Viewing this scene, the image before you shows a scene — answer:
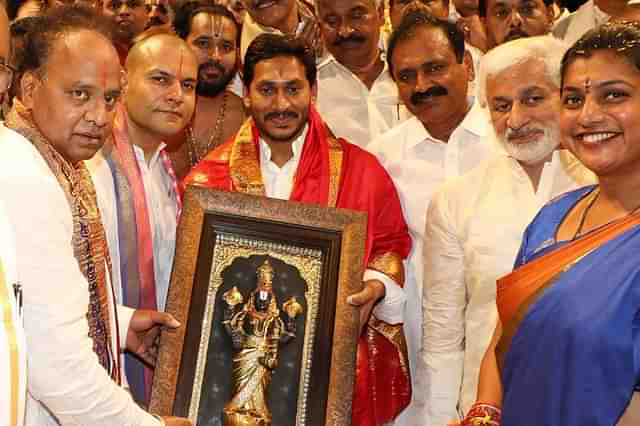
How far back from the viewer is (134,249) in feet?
13.3

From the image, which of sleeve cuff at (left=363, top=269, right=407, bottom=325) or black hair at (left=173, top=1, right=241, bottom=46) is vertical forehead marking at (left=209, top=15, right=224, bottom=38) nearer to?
black hair at (left=173, top=1, right=241, bottom=46)

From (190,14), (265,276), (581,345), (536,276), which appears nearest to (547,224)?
(536,276)

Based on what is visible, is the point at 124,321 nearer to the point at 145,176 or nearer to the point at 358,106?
the point at 145,176

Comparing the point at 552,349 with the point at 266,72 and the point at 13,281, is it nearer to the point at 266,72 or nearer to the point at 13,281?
the point at 13,281

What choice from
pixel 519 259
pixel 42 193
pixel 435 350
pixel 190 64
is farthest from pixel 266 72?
pixel 42 193

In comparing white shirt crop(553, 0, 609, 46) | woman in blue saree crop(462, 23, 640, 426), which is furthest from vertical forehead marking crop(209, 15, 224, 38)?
woman in blue saree crop(462, 23, 640, 426)

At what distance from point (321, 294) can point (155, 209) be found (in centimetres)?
83

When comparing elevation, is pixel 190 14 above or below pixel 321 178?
above

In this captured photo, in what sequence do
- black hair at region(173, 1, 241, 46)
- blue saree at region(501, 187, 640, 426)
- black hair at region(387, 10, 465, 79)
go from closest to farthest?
blue saree at region(501, 187, 640, 426) → black hair at region(387, 10, 465, 79) → black hair at region(173, 1, 241, 46)

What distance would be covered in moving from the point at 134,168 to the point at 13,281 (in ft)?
6.33

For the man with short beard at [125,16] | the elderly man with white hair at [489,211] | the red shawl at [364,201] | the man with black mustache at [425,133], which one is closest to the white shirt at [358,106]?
the man with black mustache at [425,133]

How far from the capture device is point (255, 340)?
12.4 ft

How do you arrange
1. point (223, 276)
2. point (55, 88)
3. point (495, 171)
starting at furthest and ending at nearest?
point (495, 171) → point (223, 276) → point (55, 88)

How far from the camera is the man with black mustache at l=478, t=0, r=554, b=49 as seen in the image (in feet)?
17.8
